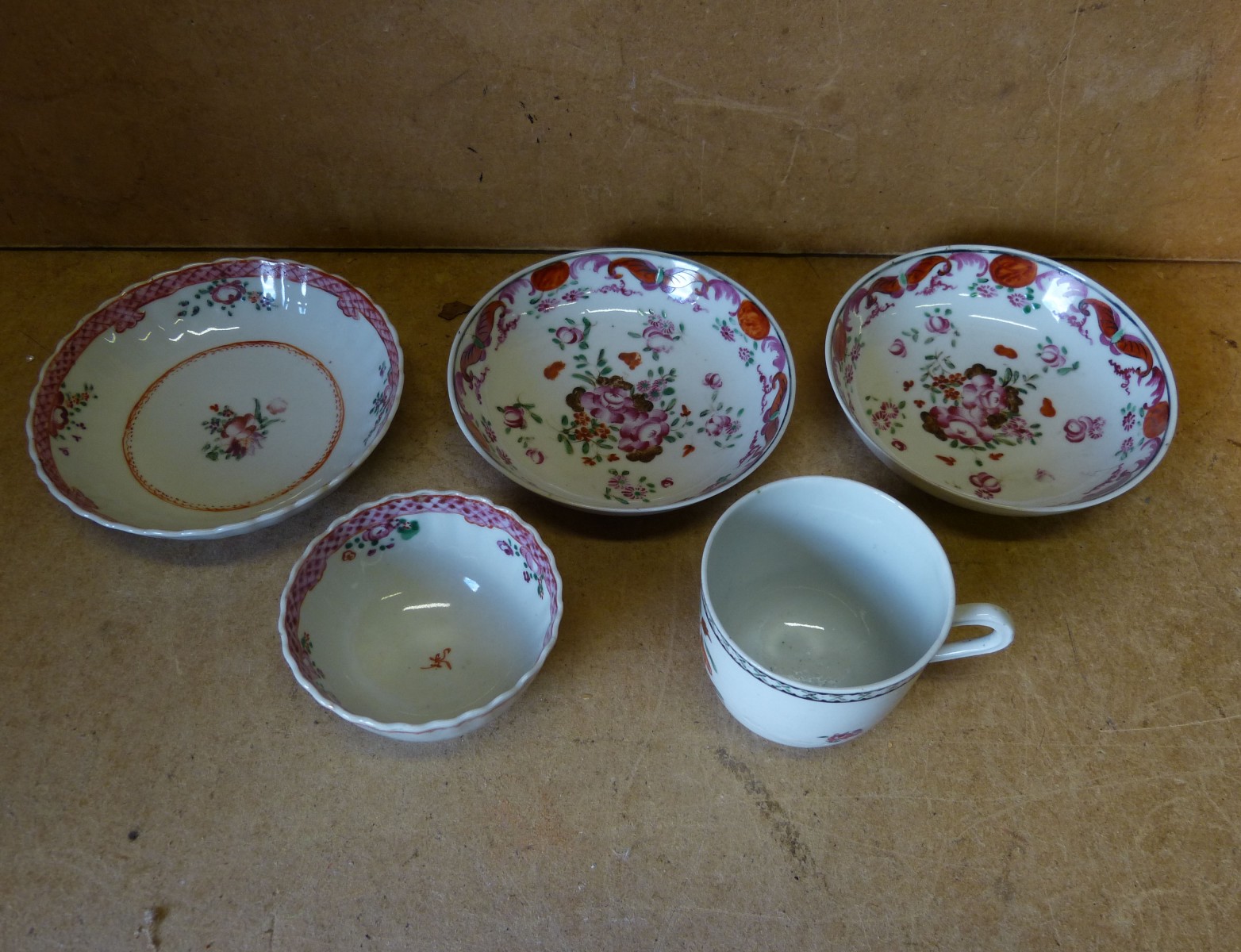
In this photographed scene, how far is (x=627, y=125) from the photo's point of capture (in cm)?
78

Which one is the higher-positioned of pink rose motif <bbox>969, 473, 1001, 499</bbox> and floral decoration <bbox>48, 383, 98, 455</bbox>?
pink rose motif <bbox>969, 473, 1001, 499</bbox>

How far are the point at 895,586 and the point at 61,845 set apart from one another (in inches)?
22.3

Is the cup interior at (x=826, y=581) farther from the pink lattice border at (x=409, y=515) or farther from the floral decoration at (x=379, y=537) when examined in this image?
the floral decoration at (x=379, y=537)

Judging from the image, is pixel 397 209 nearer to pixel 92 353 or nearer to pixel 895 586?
pixel 92 353

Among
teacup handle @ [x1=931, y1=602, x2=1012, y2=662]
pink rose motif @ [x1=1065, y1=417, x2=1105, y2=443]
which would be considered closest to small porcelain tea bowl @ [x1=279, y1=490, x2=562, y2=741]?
teacup handle @ [x1=931, y1=602, x2=1012, y2=662]

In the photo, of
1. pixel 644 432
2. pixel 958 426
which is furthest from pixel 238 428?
pixel 958 426

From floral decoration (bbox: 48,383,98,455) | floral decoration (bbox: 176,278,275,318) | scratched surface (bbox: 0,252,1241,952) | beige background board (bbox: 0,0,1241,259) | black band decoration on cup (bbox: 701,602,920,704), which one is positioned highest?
beige background board (bbox: 0,0,1241,259)

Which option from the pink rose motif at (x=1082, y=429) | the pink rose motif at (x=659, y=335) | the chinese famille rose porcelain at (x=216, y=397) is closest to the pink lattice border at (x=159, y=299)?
the chinese famille rose porcelain at (x=216, y=397)

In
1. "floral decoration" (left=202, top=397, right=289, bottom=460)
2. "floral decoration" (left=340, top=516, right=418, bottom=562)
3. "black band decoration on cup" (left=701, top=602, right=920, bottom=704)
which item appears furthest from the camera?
"floral decoration" (left=202, top=397, right=289, bottom=460)

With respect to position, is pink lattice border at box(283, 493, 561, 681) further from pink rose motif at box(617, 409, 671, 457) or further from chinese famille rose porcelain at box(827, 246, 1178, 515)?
chinese famille rose porcelain at box(827, 246, 1178, 515)

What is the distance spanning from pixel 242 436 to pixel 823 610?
19.3 inches

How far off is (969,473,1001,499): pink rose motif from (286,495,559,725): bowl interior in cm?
36

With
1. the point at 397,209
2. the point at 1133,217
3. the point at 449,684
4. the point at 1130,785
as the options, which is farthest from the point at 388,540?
the point at 1133,217

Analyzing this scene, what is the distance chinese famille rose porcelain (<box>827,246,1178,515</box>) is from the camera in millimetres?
718
